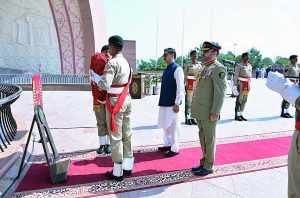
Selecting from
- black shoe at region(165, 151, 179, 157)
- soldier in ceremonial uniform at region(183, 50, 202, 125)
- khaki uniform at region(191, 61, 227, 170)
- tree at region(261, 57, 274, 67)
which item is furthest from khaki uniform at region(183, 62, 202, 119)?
tree at region(261, 57, 274, 67)

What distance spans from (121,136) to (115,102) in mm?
421

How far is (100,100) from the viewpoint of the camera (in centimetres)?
420

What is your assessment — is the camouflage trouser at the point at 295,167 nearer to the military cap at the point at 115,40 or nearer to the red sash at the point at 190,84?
the military cap at the point at 115,40

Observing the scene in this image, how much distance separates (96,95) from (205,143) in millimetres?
1753

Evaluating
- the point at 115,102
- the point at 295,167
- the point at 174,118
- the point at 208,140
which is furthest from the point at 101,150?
the point at 295,167

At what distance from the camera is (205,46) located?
139 inches

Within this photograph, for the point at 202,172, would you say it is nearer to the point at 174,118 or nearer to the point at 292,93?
the point at 174,118

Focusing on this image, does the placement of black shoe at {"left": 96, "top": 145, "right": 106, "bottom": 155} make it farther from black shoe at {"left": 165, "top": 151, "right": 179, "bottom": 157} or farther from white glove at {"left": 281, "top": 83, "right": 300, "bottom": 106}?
white glove at {"left": 281, "top": 83, "right": 300, "bottom": 106}

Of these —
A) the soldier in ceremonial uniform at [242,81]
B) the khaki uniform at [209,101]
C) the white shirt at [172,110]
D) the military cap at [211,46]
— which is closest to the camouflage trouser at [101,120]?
the white shirt at [172,110]

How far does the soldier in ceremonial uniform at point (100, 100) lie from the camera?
→ 415 cm

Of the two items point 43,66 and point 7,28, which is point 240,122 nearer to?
point 43,66

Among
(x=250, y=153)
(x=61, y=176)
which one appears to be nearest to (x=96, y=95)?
(x=61, y=176)

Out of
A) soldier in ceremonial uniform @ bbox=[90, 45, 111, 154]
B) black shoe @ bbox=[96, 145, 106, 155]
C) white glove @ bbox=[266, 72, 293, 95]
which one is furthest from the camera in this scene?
black shoe @ bbox=[96, 145, 106, 155]

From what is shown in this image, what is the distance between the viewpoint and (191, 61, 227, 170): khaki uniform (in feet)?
11.3
